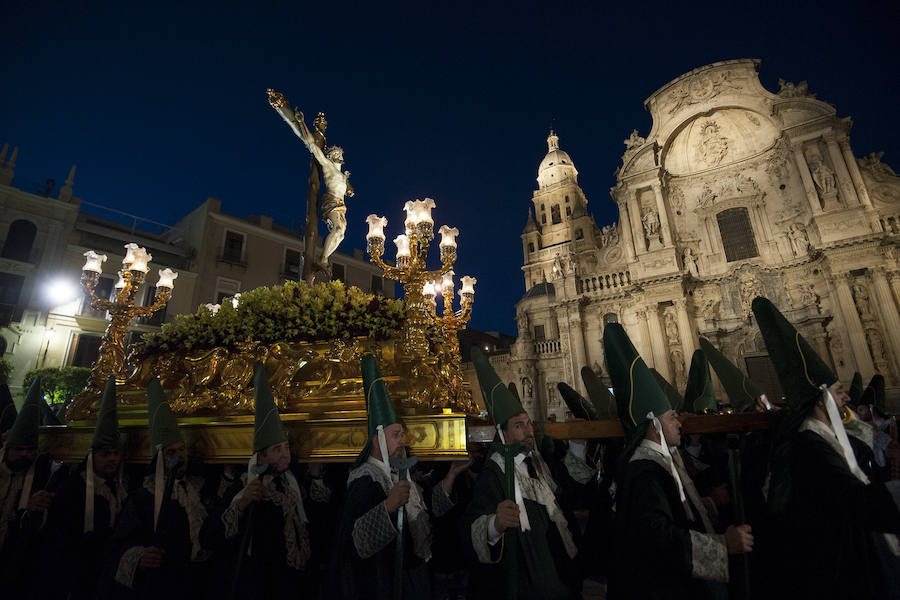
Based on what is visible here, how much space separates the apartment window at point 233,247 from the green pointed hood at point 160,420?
20106mm

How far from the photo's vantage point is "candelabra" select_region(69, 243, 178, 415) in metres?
4.62

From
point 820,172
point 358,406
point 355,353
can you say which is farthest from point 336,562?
point 820,172

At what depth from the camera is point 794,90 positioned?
1742cm

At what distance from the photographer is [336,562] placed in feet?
8.11

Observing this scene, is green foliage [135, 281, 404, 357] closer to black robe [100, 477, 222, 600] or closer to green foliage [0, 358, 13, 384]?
black robe [100, 477, 222, 600]

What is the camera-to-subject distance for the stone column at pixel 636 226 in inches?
744

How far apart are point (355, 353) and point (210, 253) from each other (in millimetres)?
20768

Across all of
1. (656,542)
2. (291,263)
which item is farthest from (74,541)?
(291,263)

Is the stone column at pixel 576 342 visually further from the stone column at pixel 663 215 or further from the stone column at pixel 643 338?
the stone column at pixel 663 215

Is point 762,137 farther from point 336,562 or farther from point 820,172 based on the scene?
point 336,562

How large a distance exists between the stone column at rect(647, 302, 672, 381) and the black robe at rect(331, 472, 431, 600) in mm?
16605

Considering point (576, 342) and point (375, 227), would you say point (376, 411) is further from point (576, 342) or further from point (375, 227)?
point (576, 342)

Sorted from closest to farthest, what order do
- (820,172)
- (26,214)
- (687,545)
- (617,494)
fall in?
(687,545), (617,494), (820,172), (26,214)

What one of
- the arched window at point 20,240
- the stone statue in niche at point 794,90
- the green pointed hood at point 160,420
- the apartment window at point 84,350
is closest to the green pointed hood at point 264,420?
the green pointed hood at point 160,420
